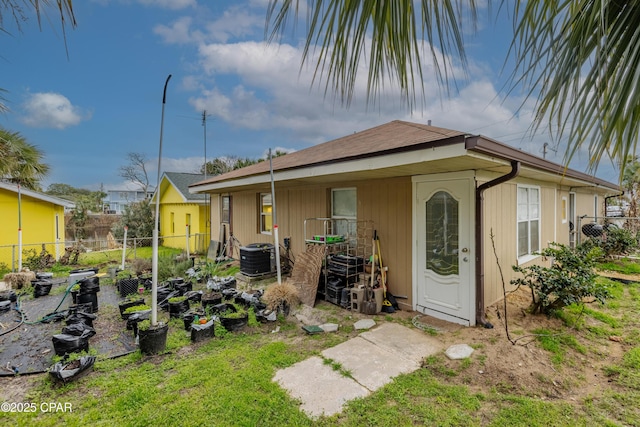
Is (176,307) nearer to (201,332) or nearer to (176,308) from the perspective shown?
(176,308)

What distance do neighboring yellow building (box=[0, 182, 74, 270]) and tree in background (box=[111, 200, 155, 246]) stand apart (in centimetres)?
428

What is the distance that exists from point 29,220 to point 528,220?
1429 cm

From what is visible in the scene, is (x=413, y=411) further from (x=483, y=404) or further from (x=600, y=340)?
(x=600, y=340)

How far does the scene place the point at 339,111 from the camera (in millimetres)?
1154

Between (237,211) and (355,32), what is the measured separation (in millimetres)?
9109

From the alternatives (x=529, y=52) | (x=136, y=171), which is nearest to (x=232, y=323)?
(x=529, y=52)

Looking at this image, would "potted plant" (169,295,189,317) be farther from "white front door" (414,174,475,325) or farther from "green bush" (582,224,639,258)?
"green bush" (582,224,639,258)

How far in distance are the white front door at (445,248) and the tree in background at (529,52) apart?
3.37 meters

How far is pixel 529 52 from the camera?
103cm

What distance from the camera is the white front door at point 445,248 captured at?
13.8 feet

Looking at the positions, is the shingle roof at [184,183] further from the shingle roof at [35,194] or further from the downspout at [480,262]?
the downspout at [480,262]

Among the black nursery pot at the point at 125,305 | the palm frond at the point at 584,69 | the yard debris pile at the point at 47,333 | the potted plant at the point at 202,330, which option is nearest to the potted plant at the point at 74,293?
the yard debris pile at the point at 47,333

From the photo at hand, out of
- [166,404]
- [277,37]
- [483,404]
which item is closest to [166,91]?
[277,37]

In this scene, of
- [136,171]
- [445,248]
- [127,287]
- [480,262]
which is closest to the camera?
[480,262]
